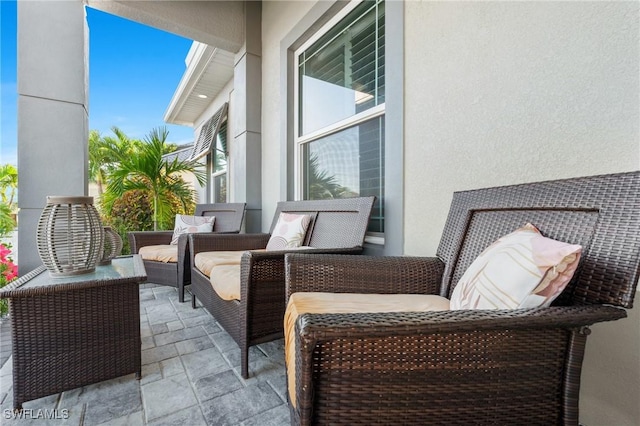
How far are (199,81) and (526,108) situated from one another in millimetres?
5672

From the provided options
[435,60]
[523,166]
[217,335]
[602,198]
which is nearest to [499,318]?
[602,198]

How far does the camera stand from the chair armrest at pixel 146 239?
325cm

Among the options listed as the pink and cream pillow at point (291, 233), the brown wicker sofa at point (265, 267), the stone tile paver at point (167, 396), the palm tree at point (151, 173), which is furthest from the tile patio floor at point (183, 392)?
the palm tree at point (151, 173)

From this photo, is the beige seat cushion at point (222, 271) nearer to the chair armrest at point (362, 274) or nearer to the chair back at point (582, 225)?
the chair armrest at point (362, 274)

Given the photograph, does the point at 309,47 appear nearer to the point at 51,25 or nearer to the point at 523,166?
the point at 51,25

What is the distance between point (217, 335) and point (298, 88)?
2.74 metres

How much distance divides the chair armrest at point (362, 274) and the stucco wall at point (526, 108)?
404mm

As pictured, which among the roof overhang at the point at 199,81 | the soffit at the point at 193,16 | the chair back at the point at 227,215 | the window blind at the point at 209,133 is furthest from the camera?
the window blind at the point at 209,133

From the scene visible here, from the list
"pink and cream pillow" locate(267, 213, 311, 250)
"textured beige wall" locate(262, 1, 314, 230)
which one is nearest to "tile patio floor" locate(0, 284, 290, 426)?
"pink and cream pillow" locate(267, 213, 311, 250)

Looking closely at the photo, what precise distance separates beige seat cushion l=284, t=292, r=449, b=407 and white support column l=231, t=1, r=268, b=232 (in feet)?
9.06

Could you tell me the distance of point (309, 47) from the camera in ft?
10.3

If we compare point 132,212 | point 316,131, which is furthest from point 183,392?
point 132,212

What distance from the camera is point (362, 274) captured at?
136 cm

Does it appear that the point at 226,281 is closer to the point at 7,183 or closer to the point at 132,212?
the point at 7,183
